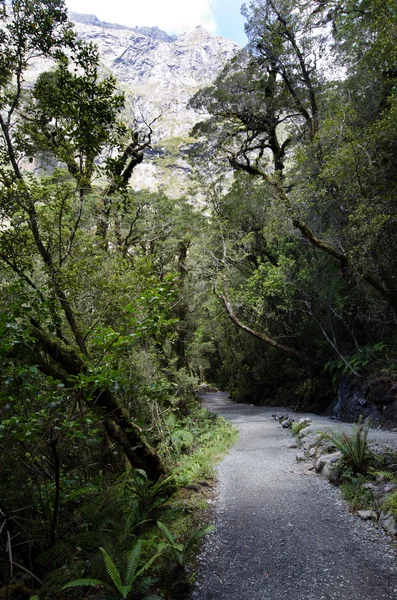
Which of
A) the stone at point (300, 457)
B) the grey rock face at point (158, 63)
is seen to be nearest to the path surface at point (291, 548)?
the stone at point (300, 457)

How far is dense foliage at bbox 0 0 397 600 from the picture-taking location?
336 cm

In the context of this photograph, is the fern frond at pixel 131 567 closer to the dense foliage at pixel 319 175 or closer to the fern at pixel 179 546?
the fern at pixel 179 546

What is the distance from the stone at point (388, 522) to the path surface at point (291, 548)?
9cm

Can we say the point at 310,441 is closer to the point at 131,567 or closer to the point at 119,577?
the point at 131,567

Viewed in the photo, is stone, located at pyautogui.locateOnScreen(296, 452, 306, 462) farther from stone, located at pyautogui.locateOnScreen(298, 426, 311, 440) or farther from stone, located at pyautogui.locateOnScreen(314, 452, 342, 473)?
stone, located at pyautogui.locateOnScreen(298, 426, 311, 440)

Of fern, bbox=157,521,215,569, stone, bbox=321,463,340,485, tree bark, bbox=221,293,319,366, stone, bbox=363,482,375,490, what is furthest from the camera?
tree bark, bbox=221,293,319,366

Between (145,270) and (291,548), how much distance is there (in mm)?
5692

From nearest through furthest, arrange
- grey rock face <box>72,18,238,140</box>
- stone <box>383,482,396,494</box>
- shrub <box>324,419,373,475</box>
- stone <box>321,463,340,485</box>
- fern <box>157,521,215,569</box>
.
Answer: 1. fern <box>157,521,215,569</box>
2. stone <box>383,482,396,494</box>
3. shrub <box>324,419,373,475</box>
4. stone <box>321,463,340,485</box>
5. grey rock face <box>72,18,238,140</box>

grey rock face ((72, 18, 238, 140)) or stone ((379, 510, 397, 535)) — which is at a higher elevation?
Result: grey rock face ((72, 18, 238, 140))

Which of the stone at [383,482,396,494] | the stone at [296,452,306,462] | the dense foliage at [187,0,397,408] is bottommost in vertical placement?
the stone at [296,452,306,462]

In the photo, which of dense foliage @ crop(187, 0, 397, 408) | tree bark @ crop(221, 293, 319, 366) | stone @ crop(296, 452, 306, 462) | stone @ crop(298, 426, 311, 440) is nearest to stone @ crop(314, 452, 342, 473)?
stone @ crop(296, 452, 306, 462)

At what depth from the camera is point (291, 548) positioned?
3748 mm

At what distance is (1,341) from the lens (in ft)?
8.59

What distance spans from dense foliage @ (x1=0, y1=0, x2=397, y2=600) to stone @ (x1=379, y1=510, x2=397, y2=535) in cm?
221
